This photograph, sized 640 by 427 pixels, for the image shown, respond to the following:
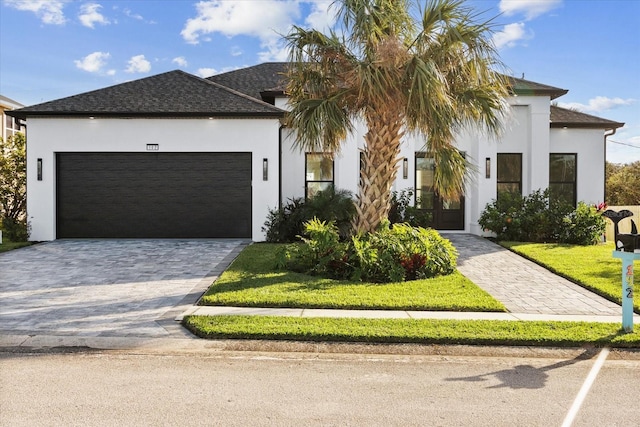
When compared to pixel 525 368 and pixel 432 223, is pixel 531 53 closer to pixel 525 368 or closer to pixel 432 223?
pixel 432 223

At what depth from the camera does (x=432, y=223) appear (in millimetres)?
17328

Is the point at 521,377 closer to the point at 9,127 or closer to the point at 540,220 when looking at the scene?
the point at 540,220

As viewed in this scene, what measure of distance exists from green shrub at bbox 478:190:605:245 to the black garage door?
25.6ft

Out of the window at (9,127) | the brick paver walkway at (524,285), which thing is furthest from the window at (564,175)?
the window at (9,127)

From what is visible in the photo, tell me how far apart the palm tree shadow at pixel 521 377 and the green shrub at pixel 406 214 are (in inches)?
414

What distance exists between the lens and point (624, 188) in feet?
103

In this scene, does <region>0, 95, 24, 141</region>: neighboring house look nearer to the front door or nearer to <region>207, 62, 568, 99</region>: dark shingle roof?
<region>207, 62, 568, 99</region>: dark shingle roof

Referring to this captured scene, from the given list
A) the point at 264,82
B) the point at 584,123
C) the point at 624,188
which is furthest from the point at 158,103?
the point at 624,188

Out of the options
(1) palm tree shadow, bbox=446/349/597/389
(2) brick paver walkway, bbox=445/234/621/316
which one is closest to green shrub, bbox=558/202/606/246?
(2) brick paver walkway, bbox=445/234/621/316

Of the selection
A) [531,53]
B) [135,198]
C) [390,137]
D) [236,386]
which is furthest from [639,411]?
[135,198]

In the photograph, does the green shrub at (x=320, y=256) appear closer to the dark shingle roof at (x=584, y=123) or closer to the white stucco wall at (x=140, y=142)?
the white stucco wall at (x=140, y=142)

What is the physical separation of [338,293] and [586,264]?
648 centimetres

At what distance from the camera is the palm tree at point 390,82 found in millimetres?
9172

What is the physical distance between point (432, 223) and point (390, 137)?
767 cm
